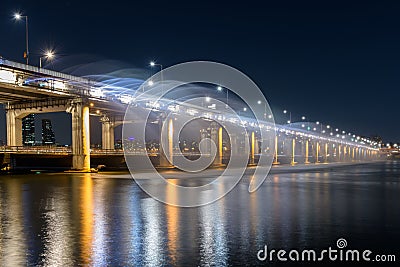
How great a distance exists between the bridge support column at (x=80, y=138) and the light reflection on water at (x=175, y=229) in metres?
33.9

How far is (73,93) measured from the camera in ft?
195

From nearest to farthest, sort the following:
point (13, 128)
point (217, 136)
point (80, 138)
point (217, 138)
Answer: point (80, 138) < point (13, 128) < point (217, 138) < point (217, 136)

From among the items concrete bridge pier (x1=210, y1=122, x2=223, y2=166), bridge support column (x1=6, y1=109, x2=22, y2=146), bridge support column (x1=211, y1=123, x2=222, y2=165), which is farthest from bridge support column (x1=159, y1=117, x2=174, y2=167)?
bridge support column (x1=6, y1=109, x2=22, y2=146)

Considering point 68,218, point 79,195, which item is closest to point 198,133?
point 79,195

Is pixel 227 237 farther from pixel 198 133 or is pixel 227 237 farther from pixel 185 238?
pixel 198 133

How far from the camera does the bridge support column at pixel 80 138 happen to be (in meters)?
59.4

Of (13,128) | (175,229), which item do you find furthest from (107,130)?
(175,229)

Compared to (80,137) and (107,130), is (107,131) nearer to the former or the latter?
(107,130)

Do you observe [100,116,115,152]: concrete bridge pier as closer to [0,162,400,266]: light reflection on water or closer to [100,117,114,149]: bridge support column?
[100,117,114,149]: bridge support column

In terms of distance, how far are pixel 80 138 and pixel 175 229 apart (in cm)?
4678

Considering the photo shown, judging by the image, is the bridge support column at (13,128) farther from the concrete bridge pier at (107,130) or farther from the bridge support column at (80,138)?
the concrete bridge pier at (107,130)

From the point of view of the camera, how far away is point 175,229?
1574cm

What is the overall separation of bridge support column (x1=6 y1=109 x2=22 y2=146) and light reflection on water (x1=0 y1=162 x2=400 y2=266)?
47.1 m

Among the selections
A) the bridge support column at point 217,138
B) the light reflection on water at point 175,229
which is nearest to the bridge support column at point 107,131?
the bridge support column at point 217,138
